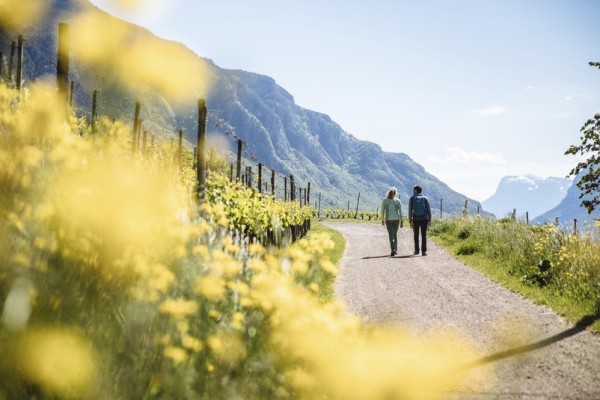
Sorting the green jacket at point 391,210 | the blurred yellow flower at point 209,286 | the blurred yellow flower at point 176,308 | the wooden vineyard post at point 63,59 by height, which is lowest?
the blurred yellow flower at point 176,308

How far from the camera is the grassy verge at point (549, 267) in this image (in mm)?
6707

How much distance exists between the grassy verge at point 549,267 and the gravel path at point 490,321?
34 centimetres

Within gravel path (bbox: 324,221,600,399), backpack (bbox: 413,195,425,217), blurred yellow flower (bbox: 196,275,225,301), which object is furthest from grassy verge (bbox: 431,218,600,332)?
blurred yellow flower (bbox: 196,275,225,301)

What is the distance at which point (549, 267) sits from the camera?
855cm

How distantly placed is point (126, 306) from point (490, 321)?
17.2 ft

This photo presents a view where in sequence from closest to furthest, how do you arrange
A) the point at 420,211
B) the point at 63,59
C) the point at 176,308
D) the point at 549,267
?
the point at 176,308 < the point at 63,59 < the point at 549,267 < the point at 420,211

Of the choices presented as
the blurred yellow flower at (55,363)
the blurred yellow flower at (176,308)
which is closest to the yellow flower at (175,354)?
the blurred yellow flower at (176,308)

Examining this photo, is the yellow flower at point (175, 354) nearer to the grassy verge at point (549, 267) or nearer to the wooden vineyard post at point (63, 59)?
the grassy verge at point (549, 267)

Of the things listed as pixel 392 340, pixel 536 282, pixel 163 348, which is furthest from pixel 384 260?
pixel 163 348

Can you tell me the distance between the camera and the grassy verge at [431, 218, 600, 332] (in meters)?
6.71

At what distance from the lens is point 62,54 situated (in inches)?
296

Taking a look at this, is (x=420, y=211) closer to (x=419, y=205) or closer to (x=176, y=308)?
(x=419, y=205)

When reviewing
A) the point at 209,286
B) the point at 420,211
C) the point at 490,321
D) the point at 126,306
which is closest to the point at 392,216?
the point at 420,211

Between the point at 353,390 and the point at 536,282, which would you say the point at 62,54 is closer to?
the point at 353,390
